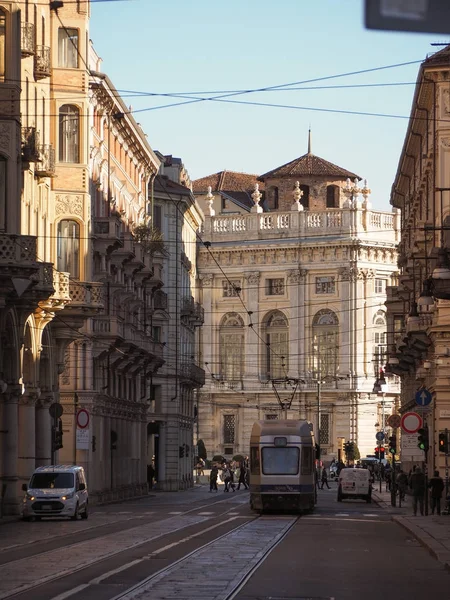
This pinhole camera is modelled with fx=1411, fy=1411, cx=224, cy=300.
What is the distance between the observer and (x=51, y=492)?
38.2 m

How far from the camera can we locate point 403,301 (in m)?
68.1

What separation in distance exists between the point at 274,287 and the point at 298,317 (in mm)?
3577

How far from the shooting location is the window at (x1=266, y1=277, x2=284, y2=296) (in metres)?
127

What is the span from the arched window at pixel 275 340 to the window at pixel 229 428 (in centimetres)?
513

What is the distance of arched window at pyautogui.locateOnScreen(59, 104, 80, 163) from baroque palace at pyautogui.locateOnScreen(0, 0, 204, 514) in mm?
44

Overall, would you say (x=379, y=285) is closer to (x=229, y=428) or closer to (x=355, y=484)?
(x=229, y=428)

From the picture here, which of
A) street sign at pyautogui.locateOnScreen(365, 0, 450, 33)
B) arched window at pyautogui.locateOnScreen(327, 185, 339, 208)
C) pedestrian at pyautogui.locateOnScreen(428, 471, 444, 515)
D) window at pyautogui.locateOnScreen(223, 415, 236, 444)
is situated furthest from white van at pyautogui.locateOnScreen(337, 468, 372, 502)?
arched window at pyautogui.locateOnScreen(327, 185, 339, 208)

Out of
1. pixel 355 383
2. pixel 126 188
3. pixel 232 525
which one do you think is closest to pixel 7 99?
pixel 232 525

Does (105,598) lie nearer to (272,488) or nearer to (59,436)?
(59,436)

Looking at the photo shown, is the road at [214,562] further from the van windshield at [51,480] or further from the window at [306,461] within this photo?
the window at [306,461]

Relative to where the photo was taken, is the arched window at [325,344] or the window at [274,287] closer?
the arched window at [325,344]

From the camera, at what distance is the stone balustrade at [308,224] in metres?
123

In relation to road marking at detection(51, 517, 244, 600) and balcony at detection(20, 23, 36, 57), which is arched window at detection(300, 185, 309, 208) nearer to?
balcony at detection(20, 23, 36, 57)

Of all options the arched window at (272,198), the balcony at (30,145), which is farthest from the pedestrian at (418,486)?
the arched window at (272,198)
